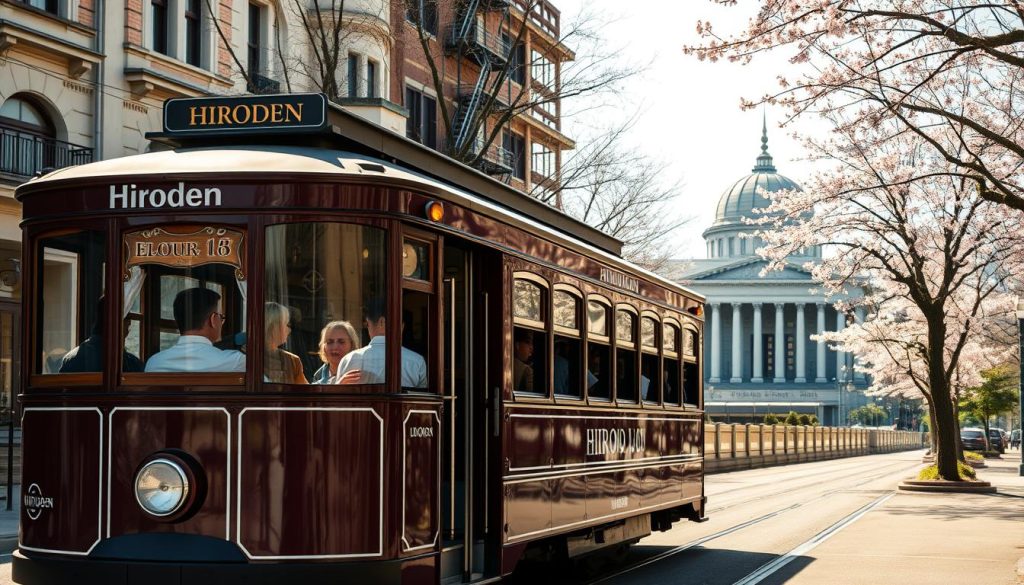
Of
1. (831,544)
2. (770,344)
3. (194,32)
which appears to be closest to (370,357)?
(831,544)

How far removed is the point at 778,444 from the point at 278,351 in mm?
50315

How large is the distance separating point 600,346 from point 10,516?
9.85 metres

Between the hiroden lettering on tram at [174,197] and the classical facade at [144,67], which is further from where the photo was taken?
the classical facade at [144,67]

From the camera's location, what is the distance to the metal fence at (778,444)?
150ft

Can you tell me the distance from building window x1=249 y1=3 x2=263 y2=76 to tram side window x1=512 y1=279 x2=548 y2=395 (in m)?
22.8

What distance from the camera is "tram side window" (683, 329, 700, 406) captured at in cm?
1529

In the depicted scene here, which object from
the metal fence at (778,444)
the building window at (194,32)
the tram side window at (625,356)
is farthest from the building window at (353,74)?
the tram side window at (625,356)

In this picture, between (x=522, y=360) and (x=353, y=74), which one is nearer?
(x=522, y=360)

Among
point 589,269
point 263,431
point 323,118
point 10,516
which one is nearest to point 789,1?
point 589,269

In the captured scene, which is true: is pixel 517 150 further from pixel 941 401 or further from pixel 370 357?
pixel 370 357

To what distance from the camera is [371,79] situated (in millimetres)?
35188

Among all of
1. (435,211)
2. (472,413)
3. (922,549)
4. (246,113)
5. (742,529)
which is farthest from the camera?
(742,529)

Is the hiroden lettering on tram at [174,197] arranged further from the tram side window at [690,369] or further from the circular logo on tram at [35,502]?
the tram side window at [690,369]

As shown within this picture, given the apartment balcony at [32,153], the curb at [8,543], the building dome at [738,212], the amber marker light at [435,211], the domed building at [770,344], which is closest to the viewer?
the amber marker light at [435,211]
